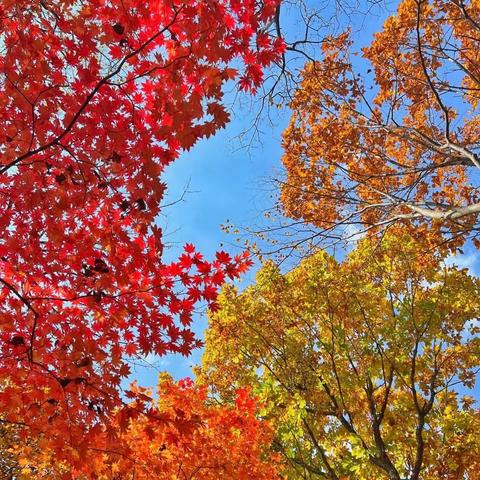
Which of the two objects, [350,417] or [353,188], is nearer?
[353,188]

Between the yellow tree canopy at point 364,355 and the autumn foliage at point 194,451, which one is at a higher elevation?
the yellow tree canopy at point 364,355

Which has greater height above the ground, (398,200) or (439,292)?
(439,292)

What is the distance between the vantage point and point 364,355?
11336mm

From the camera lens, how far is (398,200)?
24.2 ft

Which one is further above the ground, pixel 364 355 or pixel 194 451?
pixel 364 355

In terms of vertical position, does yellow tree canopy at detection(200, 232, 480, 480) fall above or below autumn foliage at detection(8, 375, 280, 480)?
above

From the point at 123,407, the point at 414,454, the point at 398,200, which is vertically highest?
the point at 398,200

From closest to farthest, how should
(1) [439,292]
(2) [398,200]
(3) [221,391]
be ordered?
(2) [398,200] < (1) [439,292] < (3) [221,391]

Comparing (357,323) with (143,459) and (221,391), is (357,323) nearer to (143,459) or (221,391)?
(221,391)

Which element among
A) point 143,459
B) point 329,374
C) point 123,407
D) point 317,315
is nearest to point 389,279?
point 317,315

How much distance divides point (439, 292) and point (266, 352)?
460 centimetres

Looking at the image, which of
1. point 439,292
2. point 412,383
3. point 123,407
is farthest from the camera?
point 439,292

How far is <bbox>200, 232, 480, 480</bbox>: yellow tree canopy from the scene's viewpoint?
1100 cm

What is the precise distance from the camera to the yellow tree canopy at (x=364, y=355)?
36.1ft
